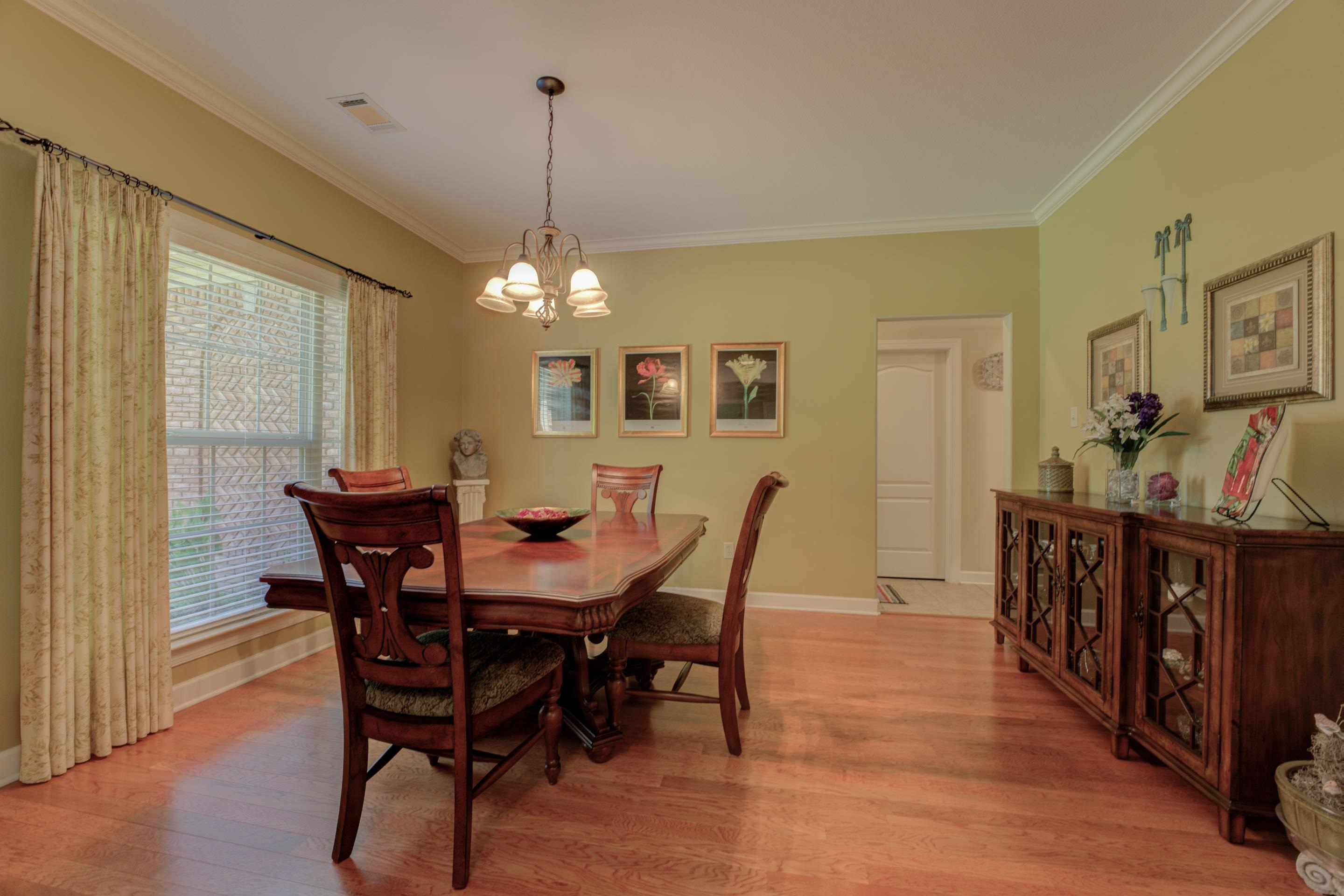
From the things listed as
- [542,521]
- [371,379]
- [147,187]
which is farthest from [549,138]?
[542,521]

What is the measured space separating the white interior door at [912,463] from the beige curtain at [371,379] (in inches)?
152

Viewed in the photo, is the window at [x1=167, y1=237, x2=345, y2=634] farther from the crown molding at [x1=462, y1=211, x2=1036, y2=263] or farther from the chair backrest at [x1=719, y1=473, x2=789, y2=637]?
the chair backrest at [x1=719, y1=473, x2=789, y2=637]

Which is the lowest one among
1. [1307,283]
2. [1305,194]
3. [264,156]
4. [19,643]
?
[19,643]

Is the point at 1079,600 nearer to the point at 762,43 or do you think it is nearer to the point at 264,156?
the point at 762,43

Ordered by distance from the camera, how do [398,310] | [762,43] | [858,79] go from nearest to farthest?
[762,43] < [858,79] < [398,310]

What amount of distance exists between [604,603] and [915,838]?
1.12 metres

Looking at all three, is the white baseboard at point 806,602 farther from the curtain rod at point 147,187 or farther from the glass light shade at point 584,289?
the curtain rod at point 147,187

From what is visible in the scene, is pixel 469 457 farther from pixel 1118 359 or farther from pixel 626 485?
pixel 1118 359

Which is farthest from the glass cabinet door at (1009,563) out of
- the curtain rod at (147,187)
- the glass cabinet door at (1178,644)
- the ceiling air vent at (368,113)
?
the curtain rod at (147,187)

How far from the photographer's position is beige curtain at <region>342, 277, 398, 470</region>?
312cm

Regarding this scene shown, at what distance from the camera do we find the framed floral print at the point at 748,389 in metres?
3.84

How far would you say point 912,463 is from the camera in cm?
483

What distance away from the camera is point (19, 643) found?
182 cm

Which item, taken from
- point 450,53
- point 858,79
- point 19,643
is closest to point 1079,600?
point 858,79
